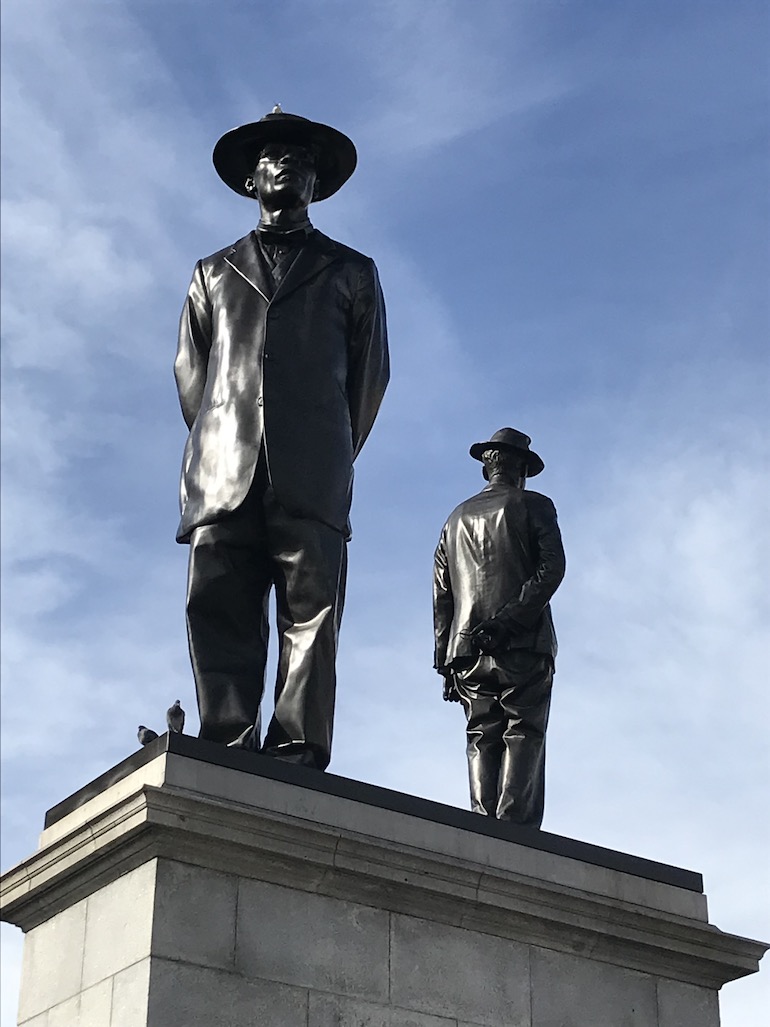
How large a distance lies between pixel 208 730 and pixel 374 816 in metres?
1.08

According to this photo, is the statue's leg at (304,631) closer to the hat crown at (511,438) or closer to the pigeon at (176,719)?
the pigeon at (176,719)

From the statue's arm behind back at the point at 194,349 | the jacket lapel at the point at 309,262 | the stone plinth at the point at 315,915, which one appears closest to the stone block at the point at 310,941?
the stone plinth at the point at 315,915

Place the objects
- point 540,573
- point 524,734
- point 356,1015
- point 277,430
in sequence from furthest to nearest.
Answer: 1. point 540,573
2. point 524,734
3. point 277,430
4. point 356,1015

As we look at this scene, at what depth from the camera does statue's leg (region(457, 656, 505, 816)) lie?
12094 mm

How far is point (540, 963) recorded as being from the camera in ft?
30.8

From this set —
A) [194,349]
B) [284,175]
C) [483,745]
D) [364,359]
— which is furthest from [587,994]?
[284,175]

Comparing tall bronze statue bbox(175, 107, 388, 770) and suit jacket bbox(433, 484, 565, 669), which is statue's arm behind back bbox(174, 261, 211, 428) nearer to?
tall bronze statue bbox(175, 107, 388, 770)

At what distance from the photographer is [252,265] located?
414 inches

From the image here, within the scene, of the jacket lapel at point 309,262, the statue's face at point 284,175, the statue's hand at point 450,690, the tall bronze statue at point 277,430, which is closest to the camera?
the tall bronze statue at point 277,430

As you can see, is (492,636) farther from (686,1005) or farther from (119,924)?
(119,924)

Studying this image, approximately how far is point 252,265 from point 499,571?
324 centimetres

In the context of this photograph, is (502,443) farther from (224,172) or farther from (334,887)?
(334,887)

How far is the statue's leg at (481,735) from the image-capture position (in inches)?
476

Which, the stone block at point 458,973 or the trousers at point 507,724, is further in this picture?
the trousers at point 507,724
